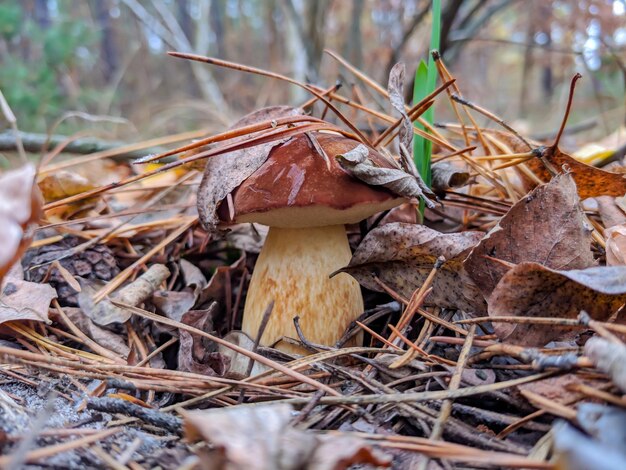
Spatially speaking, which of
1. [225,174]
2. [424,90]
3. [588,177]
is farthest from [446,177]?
[225,174]

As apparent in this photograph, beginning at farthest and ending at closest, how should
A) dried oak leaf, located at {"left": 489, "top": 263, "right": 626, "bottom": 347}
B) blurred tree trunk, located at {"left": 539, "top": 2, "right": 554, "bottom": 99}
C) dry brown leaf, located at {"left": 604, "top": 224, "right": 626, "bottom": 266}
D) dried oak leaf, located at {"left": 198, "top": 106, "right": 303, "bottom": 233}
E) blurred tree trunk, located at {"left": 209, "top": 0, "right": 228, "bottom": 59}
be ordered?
blurred tree trunk, located at {"left": 209, "top": 0, "right": 228, "bottom": 59} < blurred tree trunk, located at {"left": 539, "top": 2, "right": 554, "bottom": 99} < dried oak leaf, located at {"left": 198, "top": 106, "right": 303, "bottom": 233} < dry brown leaf, located at {"left": 604, "top": 224, "right": 626, "bottom": 266} < dried oak leaf, located at {"left": 489, "top": 263, "right": 626, "bottom": 347}

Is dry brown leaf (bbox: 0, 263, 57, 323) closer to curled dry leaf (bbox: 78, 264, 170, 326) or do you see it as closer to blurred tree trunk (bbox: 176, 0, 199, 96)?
curled dry leaf (bbox: 78, 264, 170, 326)

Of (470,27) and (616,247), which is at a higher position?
(470,27)

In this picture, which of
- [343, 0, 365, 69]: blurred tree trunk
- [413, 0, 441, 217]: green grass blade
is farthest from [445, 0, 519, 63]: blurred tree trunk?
[413, 0, 441, 217]: green grass blade

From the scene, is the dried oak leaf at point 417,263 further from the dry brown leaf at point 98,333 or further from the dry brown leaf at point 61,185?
Result: the dry brown leaf at point 61,185

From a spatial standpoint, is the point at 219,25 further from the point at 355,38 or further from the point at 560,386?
→ the point at 560,386

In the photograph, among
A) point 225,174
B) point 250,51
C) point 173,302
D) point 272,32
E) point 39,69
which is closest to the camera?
point 225,174
